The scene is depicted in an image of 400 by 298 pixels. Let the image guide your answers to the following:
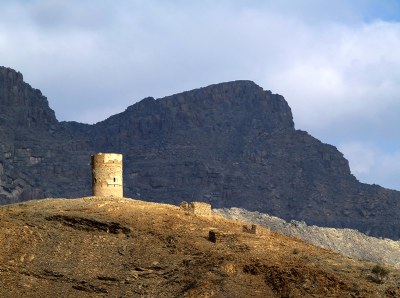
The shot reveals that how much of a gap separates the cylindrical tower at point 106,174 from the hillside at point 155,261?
15.4 feet

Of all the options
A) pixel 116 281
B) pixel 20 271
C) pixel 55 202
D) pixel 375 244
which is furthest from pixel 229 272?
pixel 375 244

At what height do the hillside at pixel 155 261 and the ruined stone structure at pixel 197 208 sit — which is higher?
the ruined stone structure at pixel 197 208

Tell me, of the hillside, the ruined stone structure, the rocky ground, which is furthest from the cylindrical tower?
the rocky ground

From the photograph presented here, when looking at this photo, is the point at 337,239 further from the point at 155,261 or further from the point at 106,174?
the point at 155,261

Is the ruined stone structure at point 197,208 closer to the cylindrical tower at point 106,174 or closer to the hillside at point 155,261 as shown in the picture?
the hillside at point 155,261

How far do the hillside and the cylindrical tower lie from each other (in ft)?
15.4

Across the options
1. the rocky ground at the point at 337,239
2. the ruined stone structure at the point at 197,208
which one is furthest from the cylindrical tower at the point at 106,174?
the rocky ground at the point at 337,239

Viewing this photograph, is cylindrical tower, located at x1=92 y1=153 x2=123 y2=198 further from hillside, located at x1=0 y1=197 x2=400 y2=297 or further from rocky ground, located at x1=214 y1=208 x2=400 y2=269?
rocky ground, located at x1=214 y1=208 x2=400 y2=269

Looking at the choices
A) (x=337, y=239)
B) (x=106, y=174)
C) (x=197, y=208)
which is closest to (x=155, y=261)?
(x=197, y=208)

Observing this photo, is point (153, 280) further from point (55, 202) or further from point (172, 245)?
point (55, 202)

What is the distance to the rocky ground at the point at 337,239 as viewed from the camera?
493 feet

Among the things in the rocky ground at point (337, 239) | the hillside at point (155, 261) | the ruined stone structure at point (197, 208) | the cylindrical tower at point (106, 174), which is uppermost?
the cylindrical tower at point (106, 174)

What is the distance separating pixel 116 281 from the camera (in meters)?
48.2

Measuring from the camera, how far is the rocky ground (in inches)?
5920
